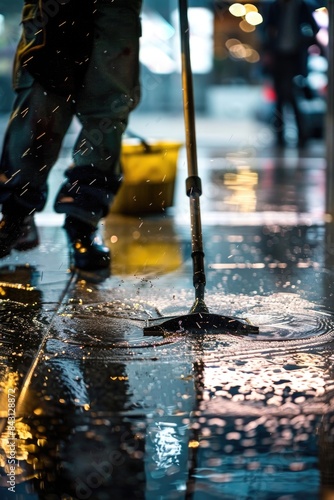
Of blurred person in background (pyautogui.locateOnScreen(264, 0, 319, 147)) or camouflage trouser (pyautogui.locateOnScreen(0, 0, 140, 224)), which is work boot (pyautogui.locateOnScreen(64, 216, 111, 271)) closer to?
camouflage trouser (pyautogui.locateOnScreen(0, 0, 140, 224))

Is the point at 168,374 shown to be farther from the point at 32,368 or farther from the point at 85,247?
the point at 85,247

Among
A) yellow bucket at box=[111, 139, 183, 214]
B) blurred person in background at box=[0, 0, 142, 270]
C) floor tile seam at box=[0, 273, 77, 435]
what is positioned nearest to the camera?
floor tile seam at box=[0, 273, 77, 435]

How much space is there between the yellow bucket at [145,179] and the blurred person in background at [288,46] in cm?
561

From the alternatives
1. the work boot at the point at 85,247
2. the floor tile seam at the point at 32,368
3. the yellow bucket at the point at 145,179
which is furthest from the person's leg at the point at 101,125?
the yellow bucket at the point at 145,179

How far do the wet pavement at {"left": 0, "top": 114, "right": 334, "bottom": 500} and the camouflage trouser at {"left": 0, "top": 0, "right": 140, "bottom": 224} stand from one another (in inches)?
10.9

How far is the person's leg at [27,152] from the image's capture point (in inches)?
154

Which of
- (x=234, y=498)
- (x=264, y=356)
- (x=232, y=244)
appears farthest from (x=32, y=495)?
(x=232, y=244)

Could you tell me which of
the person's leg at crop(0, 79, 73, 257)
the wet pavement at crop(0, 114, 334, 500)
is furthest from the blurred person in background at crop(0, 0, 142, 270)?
the wet pavement at crop(0, 114, 334, 500)

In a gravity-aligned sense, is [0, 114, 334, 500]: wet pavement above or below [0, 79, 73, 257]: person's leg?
below

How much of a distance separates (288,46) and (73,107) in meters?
7.95

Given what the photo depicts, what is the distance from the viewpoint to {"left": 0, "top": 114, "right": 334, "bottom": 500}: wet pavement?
72.4 inches

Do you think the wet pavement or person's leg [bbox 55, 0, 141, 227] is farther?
person's leg [bbox 55, 0, 141, 227]

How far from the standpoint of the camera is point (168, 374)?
8.11 ft

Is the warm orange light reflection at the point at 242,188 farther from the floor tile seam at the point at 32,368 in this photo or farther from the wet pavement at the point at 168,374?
the floor tile seam at the point at 32,368
